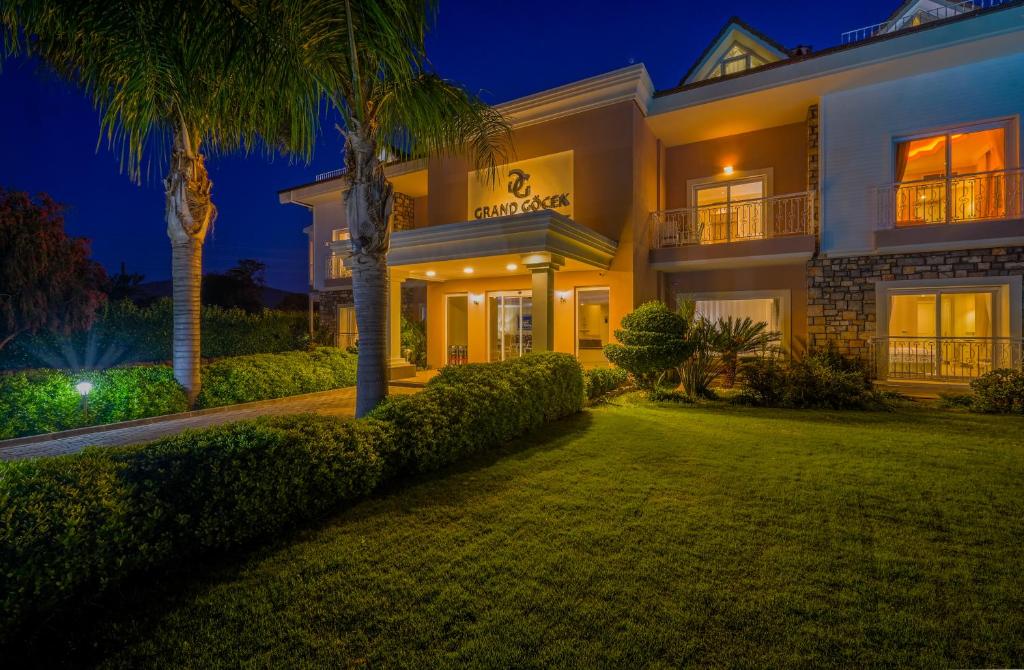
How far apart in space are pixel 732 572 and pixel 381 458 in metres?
3.08

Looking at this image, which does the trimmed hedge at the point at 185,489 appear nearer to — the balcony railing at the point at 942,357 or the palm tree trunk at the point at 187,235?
the palm tree trunk at the point at 187,235

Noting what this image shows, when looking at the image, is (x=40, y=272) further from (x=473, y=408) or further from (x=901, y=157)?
(x=901, y=157)

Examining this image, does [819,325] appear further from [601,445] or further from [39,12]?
[39,12]

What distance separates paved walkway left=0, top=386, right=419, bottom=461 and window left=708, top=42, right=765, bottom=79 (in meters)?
13.8

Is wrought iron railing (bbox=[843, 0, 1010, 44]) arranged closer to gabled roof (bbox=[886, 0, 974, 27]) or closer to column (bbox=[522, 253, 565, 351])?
gabled roof (bbox=[886, 0, 974, 27])

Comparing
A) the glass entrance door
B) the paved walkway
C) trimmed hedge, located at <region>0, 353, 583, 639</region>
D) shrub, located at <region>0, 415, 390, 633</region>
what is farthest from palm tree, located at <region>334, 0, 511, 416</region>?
Result: the glass entrance door

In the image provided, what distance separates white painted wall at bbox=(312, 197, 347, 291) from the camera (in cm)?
1970

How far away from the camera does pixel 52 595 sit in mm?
2441

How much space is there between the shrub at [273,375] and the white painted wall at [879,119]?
40.6 feet

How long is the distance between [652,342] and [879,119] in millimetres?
7830

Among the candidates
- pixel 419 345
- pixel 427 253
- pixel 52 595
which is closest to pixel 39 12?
pixel 52 595

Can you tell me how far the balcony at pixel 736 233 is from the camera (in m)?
11.4

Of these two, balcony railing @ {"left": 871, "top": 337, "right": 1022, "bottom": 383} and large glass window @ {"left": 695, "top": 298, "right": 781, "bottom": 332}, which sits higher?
large glass window @ {"left": 695, "top": 298, "right": 781, "bottom": 332}

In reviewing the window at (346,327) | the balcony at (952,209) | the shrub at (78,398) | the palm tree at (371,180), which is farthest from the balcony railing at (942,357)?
the window at (346,327)
